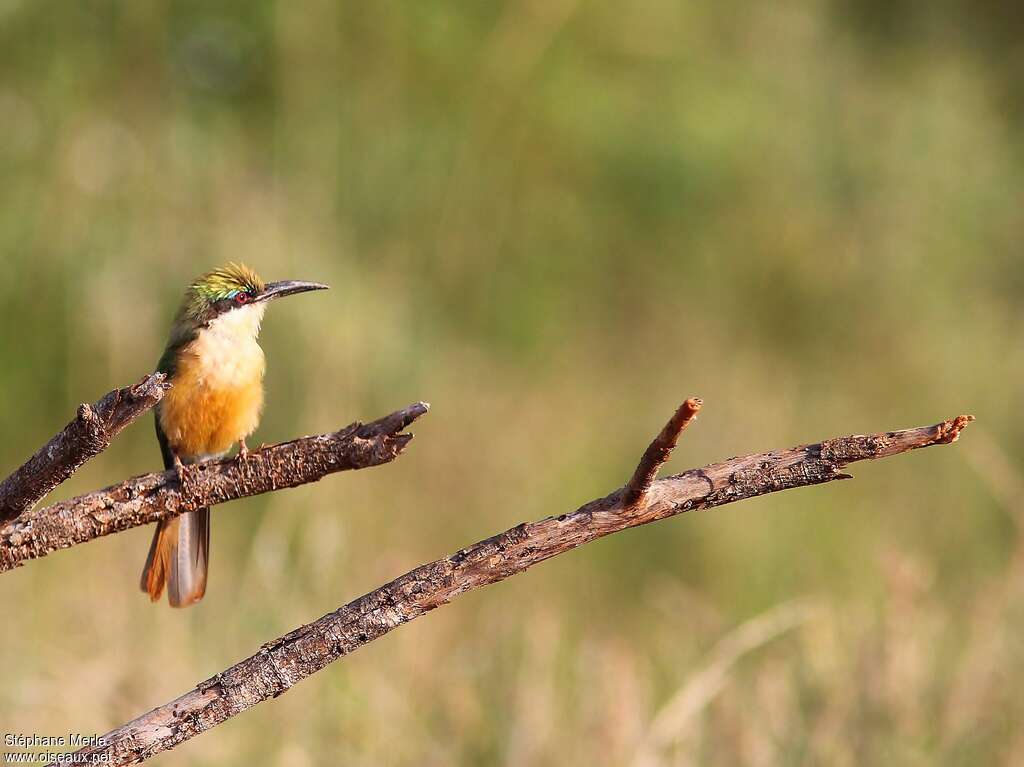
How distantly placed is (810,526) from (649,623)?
2.41ft

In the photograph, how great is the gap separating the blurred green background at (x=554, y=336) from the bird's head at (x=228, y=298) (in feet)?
3.61

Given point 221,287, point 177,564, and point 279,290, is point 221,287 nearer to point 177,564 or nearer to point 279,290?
point 279,290

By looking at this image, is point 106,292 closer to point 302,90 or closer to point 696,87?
point 302,90

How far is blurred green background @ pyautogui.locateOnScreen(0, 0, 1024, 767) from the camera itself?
2883 millimetres

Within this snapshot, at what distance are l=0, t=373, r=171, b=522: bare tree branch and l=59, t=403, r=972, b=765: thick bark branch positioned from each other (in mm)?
235

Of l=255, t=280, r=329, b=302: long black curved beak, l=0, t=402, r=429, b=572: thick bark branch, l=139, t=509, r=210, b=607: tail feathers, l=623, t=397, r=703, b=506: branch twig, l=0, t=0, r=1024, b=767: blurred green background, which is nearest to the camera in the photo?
l=623, t=397, r=703, b=506: branch twig

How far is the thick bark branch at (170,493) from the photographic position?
1.38 metres

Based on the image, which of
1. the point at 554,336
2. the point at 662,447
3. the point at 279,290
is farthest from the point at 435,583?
the point at 554,336

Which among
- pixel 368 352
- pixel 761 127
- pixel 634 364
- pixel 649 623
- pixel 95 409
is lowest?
pixel 95 409

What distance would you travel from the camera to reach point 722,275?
22.6 feet

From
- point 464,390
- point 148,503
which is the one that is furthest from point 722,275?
point 148,503

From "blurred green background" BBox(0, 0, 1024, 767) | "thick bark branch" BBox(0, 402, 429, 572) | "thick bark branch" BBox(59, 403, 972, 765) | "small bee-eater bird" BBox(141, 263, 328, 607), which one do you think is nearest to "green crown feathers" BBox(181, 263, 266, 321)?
"small bee-eater bird" BBox(141, 263, 328, 607)

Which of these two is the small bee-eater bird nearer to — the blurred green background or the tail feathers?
the tail feathers

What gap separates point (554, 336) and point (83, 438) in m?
5.38
